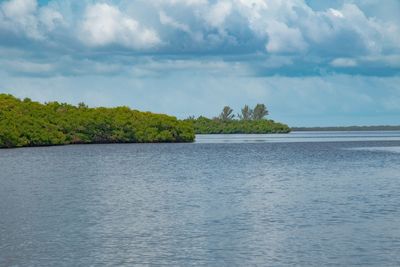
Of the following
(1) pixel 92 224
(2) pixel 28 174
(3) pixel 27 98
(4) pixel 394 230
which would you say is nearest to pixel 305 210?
(4) pixel 394 230

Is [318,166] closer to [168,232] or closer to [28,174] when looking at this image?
[28,174]

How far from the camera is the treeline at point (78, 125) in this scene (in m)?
132

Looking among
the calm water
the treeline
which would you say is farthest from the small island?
the calm water

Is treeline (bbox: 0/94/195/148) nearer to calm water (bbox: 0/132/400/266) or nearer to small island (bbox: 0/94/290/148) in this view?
small island (bbox: 0/94/290/148)

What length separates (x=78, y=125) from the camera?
150 metres

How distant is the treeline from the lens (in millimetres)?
132125

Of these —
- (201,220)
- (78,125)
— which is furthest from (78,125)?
(201,220)

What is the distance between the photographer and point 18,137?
130 m

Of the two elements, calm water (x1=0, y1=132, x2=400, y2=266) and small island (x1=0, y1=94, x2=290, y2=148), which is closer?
calm water (x1=0, y1=132, x2=400, y2=266)

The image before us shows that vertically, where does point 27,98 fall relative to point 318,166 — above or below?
above

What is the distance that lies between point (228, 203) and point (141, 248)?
568 inches

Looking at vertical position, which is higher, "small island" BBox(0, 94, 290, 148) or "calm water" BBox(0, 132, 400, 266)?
"small island" BBox(0, 94, 290, 148)

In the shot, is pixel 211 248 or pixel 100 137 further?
pixel 100 137

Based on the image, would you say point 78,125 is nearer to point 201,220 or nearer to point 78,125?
point 78,125
